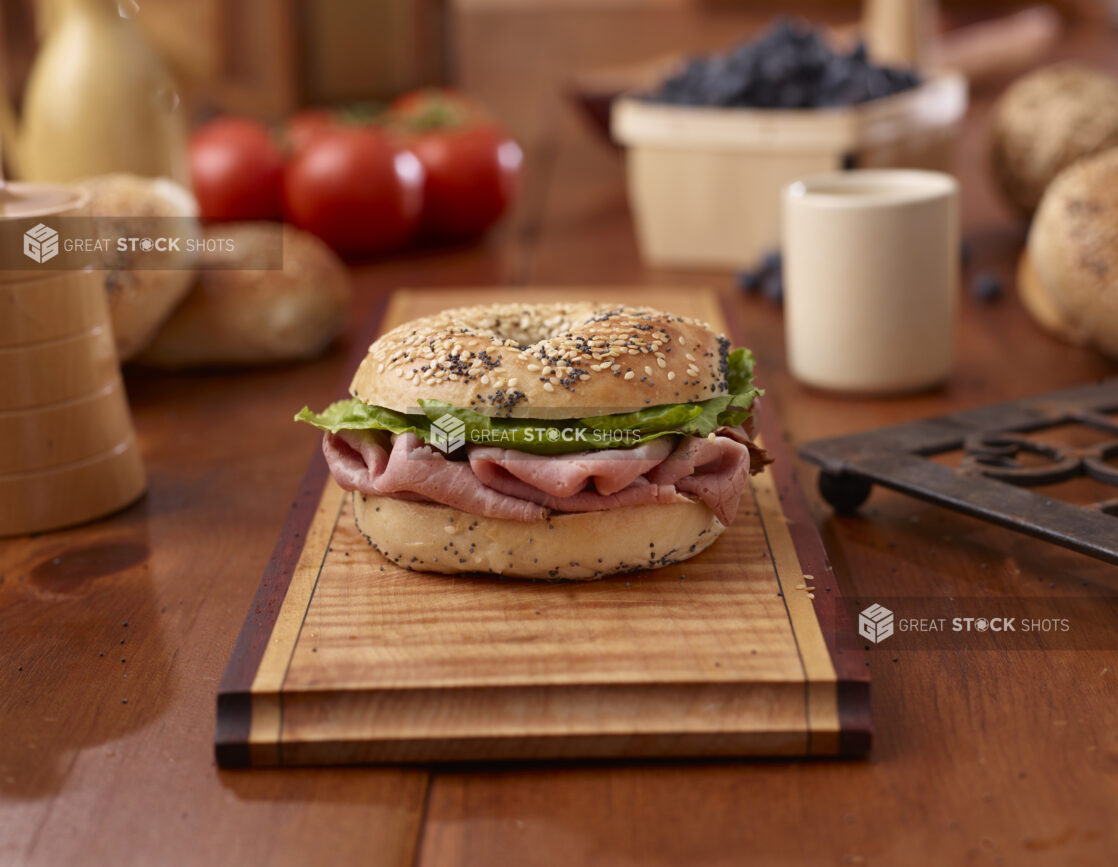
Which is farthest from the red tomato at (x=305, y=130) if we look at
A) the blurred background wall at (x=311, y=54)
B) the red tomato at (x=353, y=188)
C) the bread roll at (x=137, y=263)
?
the bread roll at (x=137, y=263)

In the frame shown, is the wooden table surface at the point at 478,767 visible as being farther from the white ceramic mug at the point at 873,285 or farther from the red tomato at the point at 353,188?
the red tomato at the point at 353,188

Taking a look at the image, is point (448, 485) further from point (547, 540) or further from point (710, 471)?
point (710, 471)

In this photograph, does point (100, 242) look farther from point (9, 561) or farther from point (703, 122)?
point (703, 122)

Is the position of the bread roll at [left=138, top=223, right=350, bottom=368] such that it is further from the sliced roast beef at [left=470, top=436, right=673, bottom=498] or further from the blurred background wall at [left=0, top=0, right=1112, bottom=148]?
the blurred background wall at [left=0, top=0, right=1112, bottom=148]

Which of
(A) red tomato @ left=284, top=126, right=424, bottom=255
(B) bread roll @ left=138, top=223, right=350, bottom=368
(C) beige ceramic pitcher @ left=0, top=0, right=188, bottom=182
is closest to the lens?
(B) bread roll @ left=138, top=223, right=350, bottom=368

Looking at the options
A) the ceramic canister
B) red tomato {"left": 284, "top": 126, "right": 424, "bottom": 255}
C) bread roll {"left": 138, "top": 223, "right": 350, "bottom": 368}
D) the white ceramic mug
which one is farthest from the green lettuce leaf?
red tomato {"left": 284, "top": 126, "right": 424, "bottom": 255}

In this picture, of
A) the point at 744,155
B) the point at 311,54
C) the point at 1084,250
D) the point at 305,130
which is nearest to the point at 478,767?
the point at 1084,250
